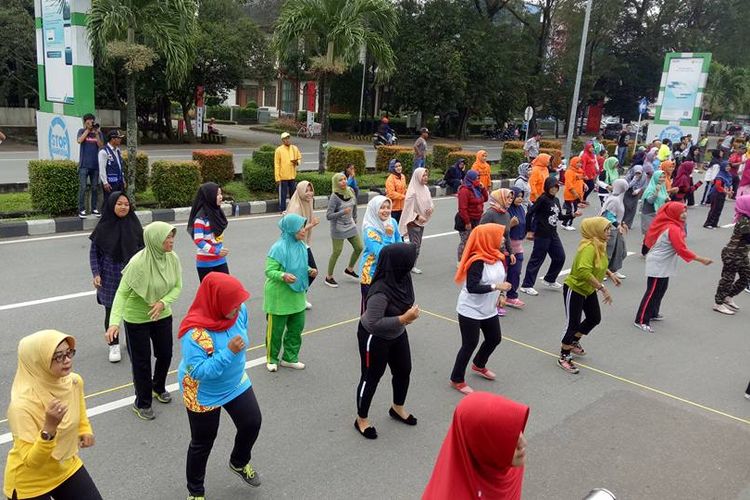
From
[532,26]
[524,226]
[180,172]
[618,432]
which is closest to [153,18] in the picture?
[180,172]

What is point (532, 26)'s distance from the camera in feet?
134

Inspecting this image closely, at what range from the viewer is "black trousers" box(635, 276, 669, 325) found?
24.0ft

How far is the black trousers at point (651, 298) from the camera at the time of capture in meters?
7.31

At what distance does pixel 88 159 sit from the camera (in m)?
10.8

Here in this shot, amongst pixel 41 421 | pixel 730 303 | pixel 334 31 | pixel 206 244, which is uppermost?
pixel 334 31

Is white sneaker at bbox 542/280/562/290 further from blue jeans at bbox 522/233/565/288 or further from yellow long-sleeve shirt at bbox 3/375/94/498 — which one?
yellow long-sleeve shirt at bbox 3/375/94/498

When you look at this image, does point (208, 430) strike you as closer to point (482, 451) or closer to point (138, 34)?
point (482, 451)

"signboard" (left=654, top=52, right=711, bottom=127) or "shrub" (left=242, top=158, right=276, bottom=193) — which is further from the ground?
"signboard" (left=654, top=52, right=711, bottom=127)

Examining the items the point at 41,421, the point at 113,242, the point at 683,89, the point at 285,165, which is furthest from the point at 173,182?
the point at 683,89

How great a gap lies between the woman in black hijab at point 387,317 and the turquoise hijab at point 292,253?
43.4 inches

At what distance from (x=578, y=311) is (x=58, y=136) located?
35.4 feet

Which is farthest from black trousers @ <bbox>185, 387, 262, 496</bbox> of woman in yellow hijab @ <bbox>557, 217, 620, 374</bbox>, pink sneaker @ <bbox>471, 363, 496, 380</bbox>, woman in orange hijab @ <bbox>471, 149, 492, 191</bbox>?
woman in orange hijab @ <bbox>471, 149, 492, 191</bbox>

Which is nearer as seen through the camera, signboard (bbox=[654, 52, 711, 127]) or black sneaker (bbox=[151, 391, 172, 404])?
black sneaker (bbox=[151, 391, 172, 404])

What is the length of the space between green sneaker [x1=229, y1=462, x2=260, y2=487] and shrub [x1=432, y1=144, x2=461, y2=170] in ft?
55.0
